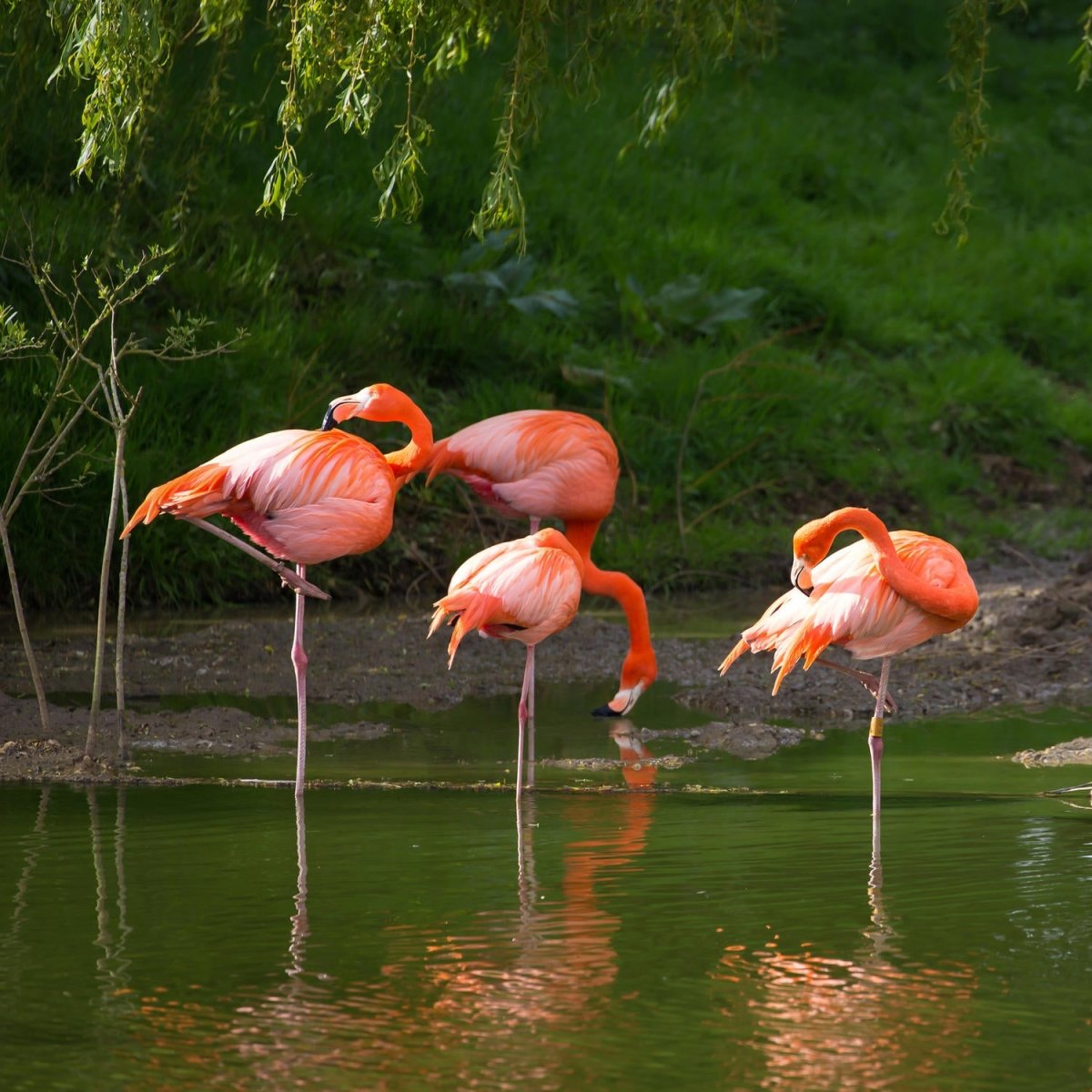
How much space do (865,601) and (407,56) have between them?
2.73 metres

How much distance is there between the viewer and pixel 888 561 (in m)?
5.02

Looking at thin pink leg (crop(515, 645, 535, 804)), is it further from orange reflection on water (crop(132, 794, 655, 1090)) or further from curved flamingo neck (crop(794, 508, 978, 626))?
orange reflection on water (crop(132, 794, 655, 1090))

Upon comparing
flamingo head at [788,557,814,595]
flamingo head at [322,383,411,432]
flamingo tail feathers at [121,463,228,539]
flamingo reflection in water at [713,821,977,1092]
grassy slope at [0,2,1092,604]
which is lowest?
flamingo reflection in water at [713,821,977,1092]

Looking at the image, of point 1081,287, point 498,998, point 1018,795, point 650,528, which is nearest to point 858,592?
point 1018,795

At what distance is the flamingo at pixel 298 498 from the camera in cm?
558

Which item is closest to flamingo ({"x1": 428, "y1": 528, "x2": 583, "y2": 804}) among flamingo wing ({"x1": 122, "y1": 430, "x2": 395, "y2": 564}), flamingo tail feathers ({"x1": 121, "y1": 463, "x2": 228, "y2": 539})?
flamingo wing ({"x1": 122, "y1": 430, "x2": 395, "y2": 564})

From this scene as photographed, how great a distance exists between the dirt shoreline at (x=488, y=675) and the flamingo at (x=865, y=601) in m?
0.88

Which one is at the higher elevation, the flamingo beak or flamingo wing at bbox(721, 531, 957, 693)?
the flamingo beak

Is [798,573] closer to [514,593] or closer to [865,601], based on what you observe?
[865,601]

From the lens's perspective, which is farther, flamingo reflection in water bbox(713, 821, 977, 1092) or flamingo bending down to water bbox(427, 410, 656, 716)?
flamingo bending down to water bbox(427, 410, 656, 716)

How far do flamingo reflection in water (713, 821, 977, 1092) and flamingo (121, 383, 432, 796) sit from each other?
2263mm

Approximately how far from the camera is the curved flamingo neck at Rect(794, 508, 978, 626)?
493 cm

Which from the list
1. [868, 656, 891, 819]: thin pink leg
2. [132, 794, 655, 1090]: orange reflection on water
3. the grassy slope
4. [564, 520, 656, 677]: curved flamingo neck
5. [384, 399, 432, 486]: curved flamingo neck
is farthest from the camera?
the grassy slope

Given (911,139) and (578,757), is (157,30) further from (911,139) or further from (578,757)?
(911,139)
